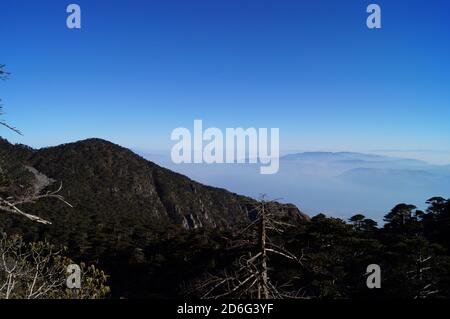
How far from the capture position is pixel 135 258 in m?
37.6

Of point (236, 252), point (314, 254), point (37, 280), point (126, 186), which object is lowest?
point (236, 252)

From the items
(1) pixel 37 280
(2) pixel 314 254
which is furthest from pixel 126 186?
(1) pixel 37 280

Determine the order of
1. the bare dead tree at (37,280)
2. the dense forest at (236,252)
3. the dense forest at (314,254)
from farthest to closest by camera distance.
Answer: the dense forest at (314,254), the bare dead tree at (37,280), the dense forest at (236,252)

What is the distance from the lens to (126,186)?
116 meters

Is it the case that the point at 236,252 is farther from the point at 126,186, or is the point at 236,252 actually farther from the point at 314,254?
the point at 126,186

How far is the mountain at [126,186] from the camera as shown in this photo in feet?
336

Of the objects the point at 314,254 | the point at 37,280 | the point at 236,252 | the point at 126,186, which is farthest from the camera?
the point at 126,186

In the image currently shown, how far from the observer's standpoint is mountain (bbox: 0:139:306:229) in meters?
102

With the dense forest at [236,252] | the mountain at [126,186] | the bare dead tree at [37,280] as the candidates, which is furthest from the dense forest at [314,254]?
the mountain at [126,186]

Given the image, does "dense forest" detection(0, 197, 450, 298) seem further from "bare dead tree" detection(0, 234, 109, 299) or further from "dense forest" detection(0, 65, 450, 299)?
"bare dead tree" detection(0, 234, 109, 299)

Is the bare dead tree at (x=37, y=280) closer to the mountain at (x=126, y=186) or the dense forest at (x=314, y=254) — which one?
the dense forest at (x=314, y=254)

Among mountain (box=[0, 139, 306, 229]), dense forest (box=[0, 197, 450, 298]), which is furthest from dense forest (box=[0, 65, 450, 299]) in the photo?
mountain (box=[0, 139, 306, 229])
